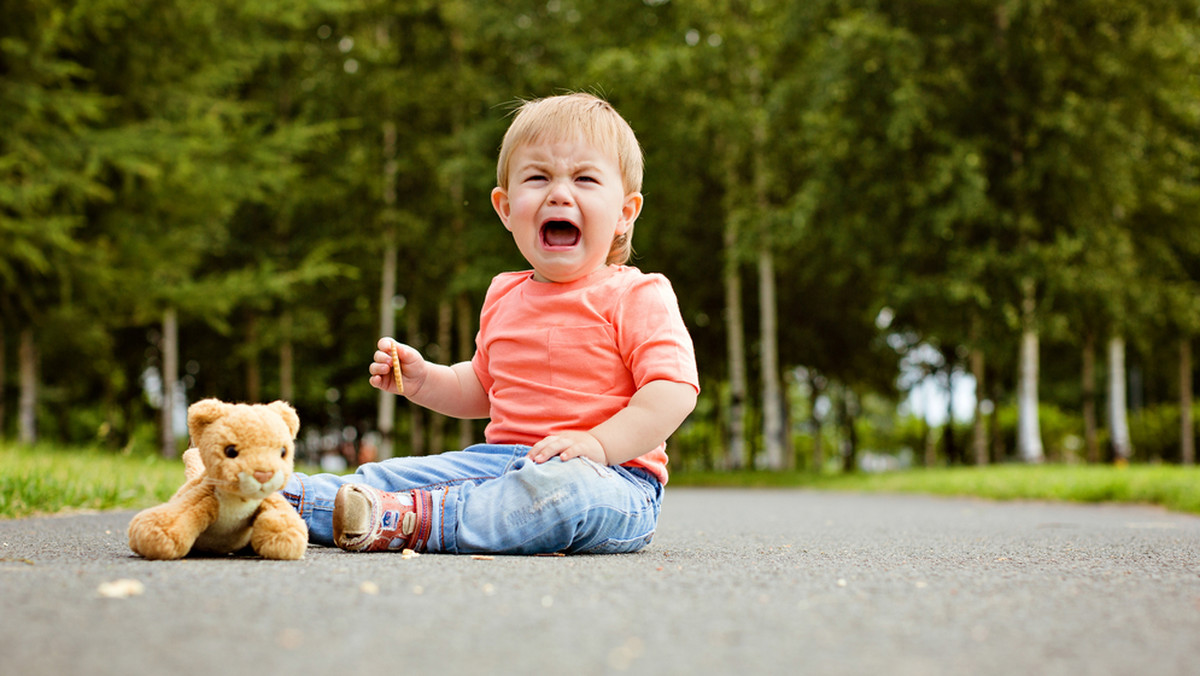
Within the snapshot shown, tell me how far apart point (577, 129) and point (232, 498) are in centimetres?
147

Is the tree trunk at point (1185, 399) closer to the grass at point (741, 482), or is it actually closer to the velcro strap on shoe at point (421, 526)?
the grass at point (741, 482)

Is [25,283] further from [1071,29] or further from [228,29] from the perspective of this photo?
[1071,29]

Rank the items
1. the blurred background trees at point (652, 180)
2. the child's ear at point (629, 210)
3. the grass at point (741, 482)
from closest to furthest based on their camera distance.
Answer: the child's ear at point (629, 210), the grass at point (741, 482), the blurred background trees at point (652, 180)

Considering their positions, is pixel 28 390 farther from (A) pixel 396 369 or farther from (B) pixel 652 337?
(B) pixel 652 337

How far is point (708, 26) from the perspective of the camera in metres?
16.7

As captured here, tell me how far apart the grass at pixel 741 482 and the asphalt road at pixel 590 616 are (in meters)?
2.09

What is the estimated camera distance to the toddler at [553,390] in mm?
2742

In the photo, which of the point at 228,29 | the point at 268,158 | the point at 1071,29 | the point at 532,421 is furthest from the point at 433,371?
the point at 1071,29

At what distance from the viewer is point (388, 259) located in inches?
705

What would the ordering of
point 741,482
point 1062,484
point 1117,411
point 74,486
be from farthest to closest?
point 1117,411 → point 741,482 → point 1062,484 → point 74,486

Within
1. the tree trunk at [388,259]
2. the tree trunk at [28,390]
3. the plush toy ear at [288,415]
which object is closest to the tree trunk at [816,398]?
the tree trunk at [388,259]

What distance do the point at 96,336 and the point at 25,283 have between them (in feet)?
10.9

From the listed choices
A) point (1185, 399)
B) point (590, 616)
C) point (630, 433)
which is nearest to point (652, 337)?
point (630, 433)

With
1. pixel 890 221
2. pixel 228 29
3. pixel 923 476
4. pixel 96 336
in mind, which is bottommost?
pixel 923 476
